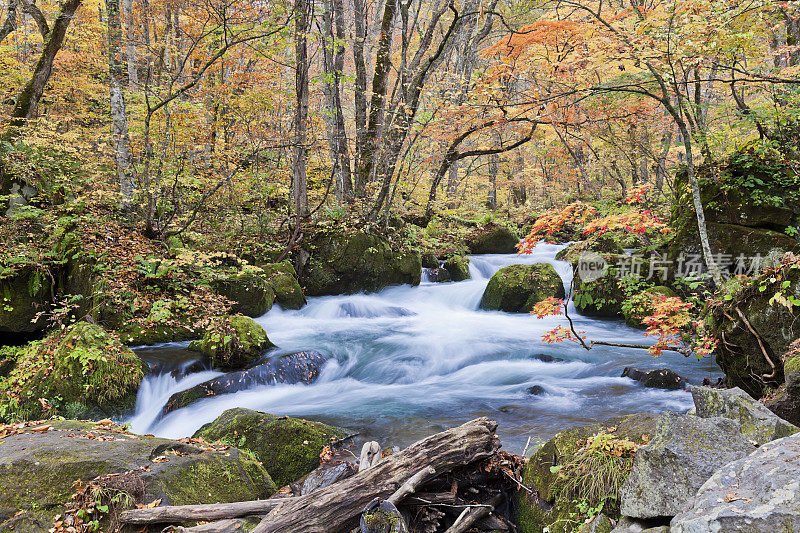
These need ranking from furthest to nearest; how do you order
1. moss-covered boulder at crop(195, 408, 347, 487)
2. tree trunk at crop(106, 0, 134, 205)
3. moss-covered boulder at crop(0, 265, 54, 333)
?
tree trunk at crop(106, 0, 134, 205)
moss-covered boulder at crop(0, 265, 54, 333)
moss-covered boulder at crop(195, 408, 347, 487)

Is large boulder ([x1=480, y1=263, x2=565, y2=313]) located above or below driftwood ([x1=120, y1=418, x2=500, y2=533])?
above

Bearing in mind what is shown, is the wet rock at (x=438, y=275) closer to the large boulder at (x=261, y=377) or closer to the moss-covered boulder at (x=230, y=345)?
the large boulder at (x=261, y=377)

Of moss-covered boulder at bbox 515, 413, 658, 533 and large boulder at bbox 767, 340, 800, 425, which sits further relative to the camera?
large boulder at bbox 767, 340, 800, 425

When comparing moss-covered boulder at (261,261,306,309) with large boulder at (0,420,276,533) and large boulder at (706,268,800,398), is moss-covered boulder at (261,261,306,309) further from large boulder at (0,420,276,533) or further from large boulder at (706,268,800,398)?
large boulder at (706,268,800,398)

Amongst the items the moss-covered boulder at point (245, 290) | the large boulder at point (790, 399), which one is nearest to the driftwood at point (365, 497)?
the large boulder at point (790, 399)

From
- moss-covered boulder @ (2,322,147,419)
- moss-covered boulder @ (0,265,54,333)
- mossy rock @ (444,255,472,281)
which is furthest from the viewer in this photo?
mossy rock @ (444,255,472,281)

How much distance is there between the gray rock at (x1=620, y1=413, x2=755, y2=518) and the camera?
240 centimetres

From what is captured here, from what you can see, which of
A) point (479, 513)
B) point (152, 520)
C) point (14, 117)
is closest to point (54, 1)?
point (14, 117)

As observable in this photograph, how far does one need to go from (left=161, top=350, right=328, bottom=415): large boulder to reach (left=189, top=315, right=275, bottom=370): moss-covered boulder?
0.23 metres

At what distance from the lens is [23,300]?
24.9ft

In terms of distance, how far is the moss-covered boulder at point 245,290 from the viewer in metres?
9.16

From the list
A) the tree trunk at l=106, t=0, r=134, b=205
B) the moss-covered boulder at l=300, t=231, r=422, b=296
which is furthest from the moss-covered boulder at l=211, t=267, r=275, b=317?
the tree trunk at l=106, t=0, r=134, b=205

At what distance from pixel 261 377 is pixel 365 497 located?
460cm

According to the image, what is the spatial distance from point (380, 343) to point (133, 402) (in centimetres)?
470
